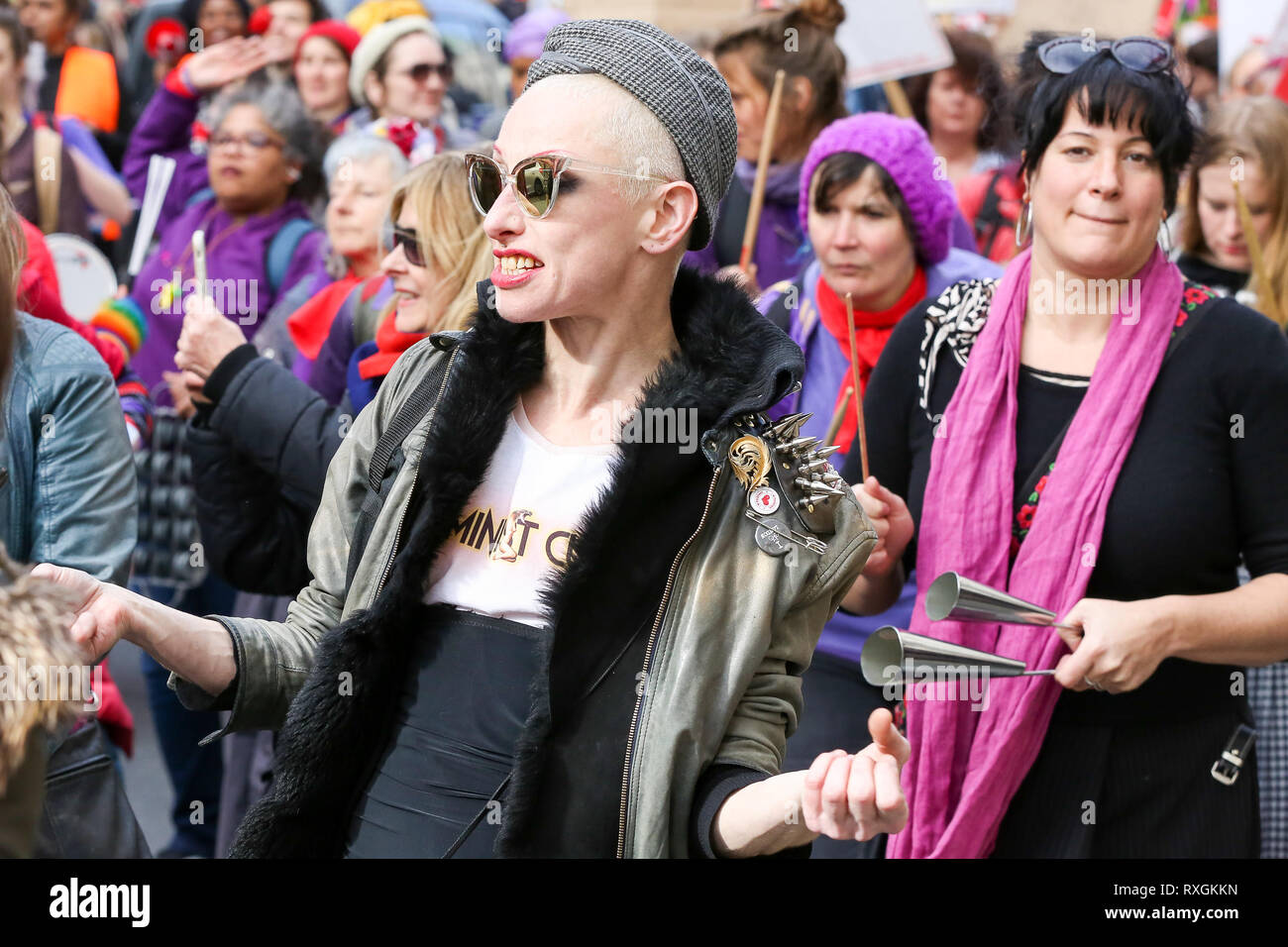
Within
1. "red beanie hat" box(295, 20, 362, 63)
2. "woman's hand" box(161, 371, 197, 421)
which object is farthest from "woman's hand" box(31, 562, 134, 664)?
"red beanie hat" box(295, 20, 362, 63)

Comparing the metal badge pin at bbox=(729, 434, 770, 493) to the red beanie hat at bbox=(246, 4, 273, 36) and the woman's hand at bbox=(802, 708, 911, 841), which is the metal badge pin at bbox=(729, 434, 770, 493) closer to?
the woman's hand at bbox=(802, 708, 911, 841)

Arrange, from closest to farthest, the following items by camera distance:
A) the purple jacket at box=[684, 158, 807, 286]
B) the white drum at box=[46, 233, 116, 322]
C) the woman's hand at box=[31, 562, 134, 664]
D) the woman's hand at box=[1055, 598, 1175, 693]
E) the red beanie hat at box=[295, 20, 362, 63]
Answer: the woman's hand at box=[31, 562, 134, 664] < the woman's hand at box=[1055, 598, 1175, 693] < the purple jacket at box=[684, 158, 807, 286] < the white drum at box=[46, 233, 116, 322] < the red beanie hat at box=[295, 20, 362, 63]

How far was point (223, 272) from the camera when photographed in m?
5.55

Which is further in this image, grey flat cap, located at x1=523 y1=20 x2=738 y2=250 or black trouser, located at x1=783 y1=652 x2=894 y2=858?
black trouser, located at x1=783 y1=652 x2=894 y2=858

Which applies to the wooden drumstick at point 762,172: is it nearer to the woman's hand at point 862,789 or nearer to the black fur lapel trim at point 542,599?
the black fur lapel trim at point 542,599

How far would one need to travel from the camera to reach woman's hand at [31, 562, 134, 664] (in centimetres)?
216

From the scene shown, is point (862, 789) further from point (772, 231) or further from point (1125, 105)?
point (772, 231)

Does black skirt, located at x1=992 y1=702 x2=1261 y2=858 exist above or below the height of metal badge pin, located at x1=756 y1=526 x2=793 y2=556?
below

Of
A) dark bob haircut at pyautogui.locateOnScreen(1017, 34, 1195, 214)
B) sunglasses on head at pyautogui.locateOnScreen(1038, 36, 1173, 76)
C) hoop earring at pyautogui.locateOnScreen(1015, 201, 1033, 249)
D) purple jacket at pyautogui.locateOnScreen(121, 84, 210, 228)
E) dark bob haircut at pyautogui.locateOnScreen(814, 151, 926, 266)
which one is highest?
purple jacket at pyautogui.locateOnScreen(121, 84, 210, 228)

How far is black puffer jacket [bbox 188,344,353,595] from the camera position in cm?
368

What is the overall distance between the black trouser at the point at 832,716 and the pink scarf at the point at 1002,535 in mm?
413

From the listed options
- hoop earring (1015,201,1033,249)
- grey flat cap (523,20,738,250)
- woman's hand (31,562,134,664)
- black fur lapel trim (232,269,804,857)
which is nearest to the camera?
woman's hand (31,562,134,664)

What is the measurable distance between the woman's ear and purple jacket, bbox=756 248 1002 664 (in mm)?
1138
